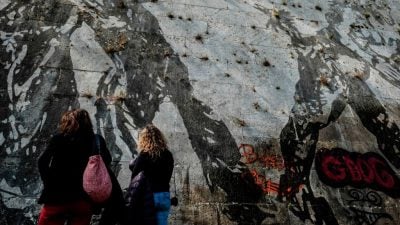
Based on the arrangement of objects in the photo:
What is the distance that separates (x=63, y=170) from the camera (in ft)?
13.5

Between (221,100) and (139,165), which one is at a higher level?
(139,165)

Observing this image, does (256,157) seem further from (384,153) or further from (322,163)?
(384,153)

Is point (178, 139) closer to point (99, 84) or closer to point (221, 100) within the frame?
point (221, 100)

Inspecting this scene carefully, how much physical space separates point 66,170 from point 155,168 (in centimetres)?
89

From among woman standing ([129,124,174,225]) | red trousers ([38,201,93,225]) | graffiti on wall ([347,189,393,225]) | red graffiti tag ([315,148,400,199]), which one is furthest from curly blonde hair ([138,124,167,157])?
graffiti on wall ([347,189,393,225])

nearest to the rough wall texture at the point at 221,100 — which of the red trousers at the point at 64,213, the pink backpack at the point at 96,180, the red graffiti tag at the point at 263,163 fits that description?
the red graffiti tag at the point at 263,163

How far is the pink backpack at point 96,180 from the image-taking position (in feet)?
13.4

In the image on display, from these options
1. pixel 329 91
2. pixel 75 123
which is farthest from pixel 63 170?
pixel 329 91

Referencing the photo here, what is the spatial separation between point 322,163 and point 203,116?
87.1 inches

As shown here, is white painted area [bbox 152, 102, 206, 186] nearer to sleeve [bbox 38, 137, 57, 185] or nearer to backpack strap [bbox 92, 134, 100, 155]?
backpack strap [bbox 92, 134, 100, 155]

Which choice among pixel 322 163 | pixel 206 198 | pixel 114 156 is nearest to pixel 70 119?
pixel 114 156

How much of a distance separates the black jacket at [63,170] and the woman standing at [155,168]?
569 millimetres

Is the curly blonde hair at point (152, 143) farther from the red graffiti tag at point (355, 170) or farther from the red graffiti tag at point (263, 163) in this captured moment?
the red graffiti tag at point (355, 170)

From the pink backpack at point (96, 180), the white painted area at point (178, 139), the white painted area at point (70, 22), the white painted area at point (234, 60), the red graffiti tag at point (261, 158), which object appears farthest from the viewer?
the white painted area at point (70, 22)
